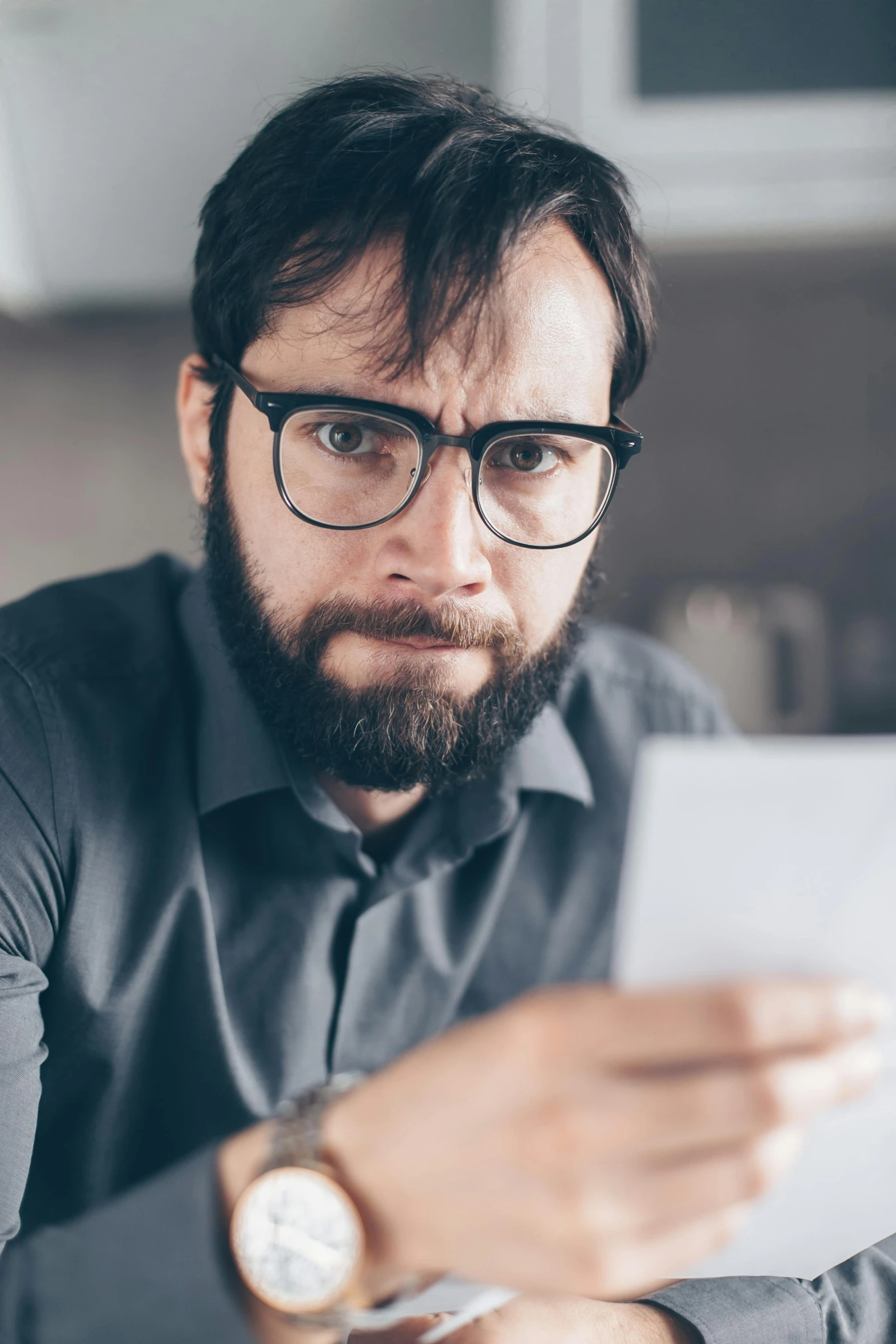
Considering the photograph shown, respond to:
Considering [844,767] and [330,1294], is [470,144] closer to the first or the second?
[844,767]

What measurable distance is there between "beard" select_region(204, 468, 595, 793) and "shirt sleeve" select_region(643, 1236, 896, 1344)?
427 mm

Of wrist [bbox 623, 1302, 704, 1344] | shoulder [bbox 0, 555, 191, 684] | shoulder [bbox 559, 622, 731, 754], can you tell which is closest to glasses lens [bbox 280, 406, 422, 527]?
shoulder [bbox 0, 555, 191, 684]

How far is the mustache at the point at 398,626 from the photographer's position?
2.56 ft

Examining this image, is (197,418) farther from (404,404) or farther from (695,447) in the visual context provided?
(695,447)

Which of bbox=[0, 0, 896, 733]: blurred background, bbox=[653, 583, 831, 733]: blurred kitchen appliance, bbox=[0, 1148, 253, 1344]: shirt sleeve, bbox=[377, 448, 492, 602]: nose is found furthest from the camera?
bbox=[653, 583, 831, 733]: blurred kitchen appliance

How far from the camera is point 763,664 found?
1736mm

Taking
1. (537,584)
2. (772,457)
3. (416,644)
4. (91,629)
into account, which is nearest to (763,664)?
(772,457)

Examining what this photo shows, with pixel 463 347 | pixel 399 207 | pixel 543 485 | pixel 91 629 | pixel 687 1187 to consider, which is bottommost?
pixel 687 1187

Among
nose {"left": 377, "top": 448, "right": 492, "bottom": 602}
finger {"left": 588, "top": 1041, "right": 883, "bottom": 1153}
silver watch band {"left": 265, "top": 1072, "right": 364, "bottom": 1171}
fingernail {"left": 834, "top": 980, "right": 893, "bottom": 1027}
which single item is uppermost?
nose {"left": 377, "top": 448, "right": 492, "bottom": 602}

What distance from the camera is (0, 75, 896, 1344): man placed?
691mm

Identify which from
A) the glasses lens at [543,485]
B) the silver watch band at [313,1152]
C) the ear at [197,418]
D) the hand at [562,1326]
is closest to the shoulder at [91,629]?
the ear at [197,418]

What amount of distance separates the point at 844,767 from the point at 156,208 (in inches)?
53.2

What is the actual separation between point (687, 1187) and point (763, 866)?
0.49 ft

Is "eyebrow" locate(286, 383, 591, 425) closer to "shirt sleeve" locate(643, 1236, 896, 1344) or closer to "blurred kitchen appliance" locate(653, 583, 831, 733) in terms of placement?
"shirt sleeve" locate(643, 1236, 896, 1344)
